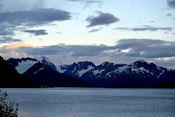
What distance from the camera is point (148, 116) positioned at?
97.5m

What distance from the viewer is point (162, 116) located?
317ft

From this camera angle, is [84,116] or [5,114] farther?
[84,116]

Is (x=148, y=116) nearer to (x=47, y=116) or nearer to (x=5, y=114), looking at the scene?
(x=47, y=116)

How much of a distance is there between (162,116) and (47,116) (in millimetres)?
34572

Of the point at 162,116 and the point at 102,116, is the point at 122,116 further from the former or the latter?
the point at 162,116

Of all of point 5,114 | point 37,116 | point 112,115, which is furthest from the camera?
point 112,115

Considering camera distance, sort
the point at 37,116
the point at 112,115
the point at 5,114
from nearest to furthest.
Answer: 1. the point at 5,114
2. the point at 37,116
3. the point at 112,115

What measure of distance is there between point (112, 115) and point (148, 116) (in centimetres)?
1097

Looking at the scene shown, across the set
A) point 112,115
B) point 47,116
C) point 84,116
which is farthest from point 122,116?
point 47,116

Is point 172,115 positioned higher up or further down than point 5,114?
further down

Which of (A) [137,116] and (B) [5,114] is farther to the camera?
(A) [137,116]

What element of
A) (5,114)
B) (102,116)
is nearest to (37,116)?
(102,116)

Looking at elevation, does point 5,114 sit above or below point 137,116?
above

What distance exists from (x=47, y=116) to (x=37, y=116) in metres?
2.98
